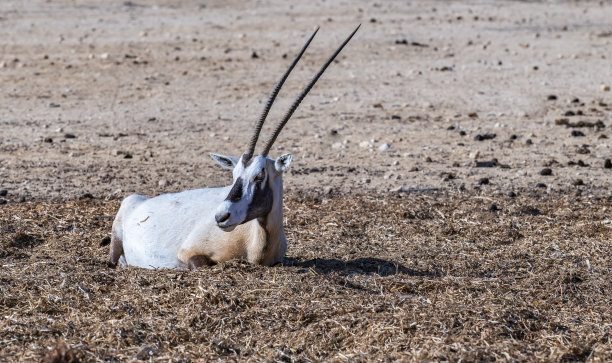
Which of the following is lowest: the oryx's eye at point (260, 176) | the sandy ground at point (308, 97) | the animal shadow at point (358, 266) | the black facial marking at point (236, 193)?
the sandy ground at point (308, 97)

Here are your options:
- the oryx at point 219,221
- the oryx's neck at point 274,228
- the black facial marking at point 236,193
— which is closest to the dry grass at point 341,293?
the oryx's neck at point 274,228

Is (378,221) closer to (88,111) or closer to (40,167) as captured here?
(40,167)

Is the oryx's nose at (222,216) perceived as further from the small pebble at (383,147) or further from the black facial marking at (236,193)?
the small pebble at (383,147)

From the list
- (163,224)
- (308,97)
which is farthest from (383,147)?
(163,224)

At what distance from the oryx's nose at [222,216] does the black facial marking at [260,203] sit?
0.18 metres

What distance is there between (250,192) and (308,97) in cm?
833

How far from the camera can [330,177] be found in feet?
33.8

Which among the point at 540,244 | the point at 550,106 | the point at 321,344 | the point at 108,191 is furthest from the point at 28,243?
the point at 550,106

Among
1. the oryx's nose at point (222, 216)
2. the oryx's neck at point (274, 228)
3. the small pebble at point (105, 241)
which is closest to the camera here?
the oryx's nose at point (222, 216)

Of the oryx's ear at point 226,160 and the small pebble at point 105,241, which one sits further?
the small pebble at point 105,241

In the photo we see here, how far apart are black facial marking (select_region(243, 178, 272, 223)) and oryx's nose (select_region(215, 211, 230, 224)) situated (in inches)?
7.1

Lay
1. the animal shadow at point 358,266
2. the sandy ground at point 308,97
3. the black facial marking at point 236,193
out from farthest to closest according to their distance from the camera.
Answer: the sandy ground at point 308,97, the animal shadow at point 358,266, the black facial marking at point 236,193

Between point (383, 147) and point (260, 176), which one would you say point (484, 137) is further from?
point (260, 176)

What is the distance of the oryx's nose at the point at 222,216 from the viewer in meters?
6.16
